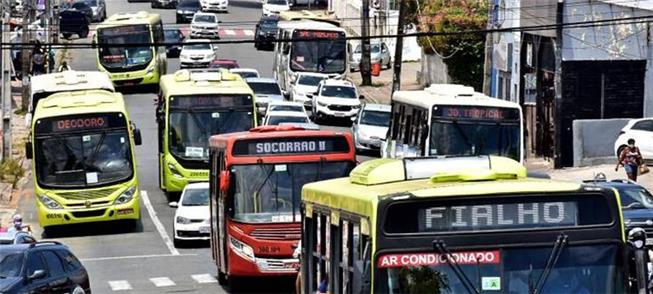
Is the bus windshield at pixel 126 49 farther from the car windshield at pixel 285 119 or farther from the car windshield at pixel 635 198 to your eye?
the car windshield at pixel 635 198

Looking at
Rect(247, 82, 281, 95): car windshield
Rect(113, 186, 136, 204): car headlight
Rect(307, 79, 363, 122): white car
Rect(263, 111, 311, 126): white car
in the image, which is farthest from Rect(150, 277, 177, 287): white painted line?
Rect(307, 79, 363, 122): white car

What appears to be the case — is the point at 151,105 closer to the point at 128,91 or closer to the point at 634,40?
the point at 128,91

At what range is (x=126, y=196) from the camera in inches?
1539

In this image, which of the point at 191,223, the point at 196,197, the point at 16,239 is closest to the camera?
the point at 16,239

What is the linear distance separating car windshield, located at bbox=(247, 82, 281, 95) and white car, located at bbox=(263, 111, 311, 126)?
798 cm

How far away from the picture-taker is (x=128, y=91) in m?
70.8

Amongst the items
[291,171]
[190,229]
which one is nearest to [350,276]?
[291,171]

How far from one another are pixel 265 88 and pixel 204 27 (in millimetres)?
27217

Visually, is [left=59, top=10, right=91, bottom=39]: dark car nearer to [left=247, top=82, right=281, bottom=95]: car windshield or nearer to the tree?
the tree

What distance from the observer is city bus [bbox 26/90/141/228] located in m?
38.7

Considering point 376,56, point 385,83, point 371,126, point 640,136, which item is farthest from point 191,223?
point 376,56

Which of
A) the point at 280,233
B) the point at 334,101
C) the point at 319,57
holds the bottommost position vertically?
the point at 334,101

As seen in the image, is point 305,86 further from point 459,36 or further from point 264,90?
point 459,36

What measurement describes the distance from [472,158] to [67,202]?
26085 millimetres
